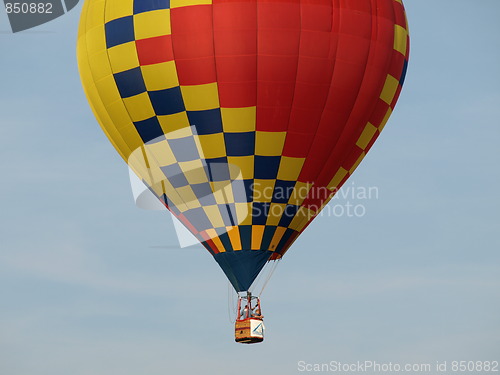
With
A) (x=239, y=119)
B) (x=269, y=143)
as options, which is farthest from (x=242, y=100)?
(x=269, y=143)

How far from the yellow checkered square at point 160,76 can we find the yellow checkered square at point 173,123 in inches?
21.2

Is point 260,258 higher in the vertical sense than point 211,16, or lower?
lower

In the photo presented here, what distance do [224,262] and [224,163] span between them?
1.86m

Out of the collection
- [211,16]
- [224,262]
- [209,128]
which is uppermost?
[211,16]

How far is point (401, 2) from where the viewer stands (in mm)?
30609

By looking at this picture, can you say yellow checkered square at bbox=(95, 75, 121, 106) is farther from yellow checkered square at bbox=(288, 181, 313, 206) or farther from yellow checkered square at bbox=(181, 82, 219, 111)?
yellow checkered square at bbox=(288, 181, 313, 206)

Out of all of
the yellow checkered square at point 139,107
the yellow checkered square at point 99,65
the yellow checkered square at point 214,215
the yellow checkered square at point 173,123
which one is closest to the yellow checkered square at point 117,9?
the yellow checkered square at point 99,65

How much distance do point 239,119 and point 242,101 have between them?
1.11ft

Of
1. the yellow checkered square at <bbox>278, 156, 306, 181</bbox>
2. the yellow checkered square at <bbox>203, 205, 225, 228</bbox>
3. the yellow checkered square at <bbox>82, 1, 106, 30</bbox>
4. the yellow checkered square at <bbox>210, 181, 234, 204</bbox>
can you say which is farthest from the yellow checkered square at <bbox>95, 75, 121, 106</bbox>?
the yellow checkered square at <bbox>278, 156, 306, 181</bbox>

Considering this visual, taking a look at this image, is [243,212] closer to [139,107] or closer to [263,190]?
[263,190]

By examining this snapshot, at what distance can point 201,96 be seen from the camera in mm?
28656

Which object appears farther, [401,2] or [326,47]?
[401,2]

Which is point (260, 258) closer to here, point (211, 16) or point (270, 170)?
point (270, 170)

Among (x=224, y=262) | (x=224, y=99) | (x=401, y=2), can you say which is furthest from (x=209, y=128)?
(x=401, y=2)
